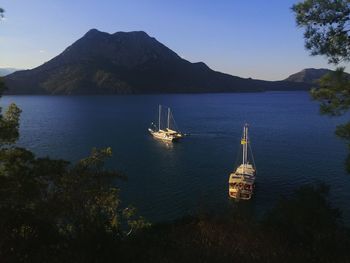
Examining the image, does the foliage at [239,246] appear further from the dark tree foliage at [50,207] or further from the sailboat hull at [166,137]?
the sailboat hull at [166,137]

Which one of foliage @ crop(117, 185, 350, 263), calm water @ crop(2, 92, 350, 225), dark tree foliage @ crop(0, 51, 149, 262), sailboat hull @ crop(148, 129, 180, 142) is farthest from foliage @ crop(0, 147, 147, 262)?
sailboat hull @ crop(148, 129, 180, 142)

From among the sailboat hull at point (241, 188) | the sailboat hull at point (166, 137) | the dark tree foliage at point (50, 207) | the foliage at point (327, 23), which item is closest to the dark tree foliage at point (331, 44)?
the foliage at point (327, 23)

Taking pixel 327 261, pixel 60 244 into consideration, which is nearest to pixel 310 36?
pixel 327 261

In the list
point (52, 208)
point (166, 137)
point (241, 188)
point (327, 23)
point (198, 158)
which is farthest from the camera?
point (166, 137)

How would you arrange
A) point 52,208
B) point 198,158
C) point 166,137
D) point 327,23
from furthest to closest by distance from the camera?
point 166,137 → point 198,158 → point 52,208 → point 327,23

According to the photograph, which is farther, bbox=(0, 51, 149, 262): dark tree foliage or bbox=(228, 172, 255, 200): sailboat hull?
bbox=(228, 172, 255, 200): sailboat hull

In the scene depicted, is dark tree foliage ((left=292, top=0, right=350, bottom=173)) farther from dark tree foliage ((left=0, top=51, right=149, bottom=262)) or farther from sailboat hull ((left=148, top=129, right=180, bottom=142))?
sailboat hull ((left=148, top=129, right=180, bottom=142))

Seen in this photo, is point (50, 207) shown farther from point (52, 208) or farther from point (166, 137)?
point (166, 137)

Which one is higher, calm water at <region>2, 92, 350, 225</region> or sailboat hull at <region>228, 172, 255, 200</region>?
sailboat hull at <region>228, 172, 255, 200</region>

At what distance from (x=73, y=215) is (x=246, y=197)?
3346 cm

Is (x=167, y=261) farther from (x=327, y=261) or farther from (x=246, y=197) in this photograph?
(x=246, y=197)

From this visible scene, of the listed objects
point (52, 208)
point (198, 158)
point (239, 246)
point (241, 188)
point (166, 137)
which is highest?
point (239, 246)

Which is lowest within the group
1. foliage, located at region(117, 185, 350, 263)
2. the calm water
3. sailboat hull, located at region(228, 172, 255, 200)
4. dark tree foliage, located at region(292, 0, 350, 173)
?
the calm water

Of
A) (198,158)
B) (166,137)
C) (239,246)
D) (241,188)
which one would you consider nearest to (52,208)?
(239,246)
